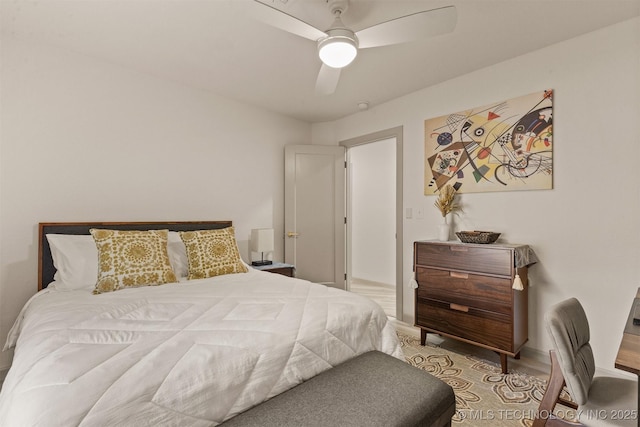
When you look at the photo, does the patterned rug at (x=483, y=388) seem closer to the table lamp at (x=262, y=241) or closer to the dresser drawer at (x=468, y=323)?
the dresser drawer at (x=468, y=323)

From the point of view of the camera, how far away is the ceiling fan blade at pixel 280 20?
1.57 m

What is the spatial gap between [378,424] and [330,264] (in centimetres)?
319

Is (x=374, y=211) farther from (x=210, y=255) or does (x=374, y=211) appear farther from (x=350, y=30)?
(x=350, y=30)

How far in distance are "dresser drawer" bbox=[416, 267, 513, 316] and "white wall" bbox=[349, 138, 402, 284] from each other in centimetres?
226

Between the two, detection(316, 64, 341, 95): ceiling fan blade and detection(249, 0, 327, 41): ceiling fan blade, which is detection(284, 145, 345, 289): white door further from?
detection(249, 0, 327, 41): ceiling fan blade

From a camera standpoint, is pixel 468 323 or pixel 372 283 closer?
pixel 468 323

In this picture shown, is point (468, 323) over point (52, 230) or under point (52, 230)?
under

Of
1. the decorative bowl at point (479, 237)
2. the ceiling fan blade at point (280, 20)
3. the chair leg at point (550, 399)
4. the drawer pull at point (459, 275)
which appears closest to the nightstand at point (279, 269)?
the drawer pull at point (459, 275)

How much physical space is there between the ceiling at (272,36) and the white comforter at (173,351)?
1.56 metres

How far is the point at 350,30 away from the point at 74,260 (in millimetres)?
2414

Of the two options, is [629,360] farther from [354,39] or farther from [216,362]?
[354,39]

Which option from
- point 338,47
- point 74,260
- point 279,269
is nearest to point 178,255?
point 74,260

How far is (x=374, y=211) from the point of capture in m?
5.40

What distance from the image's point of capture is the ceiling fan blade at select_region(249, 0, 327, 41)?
5.14 ft
